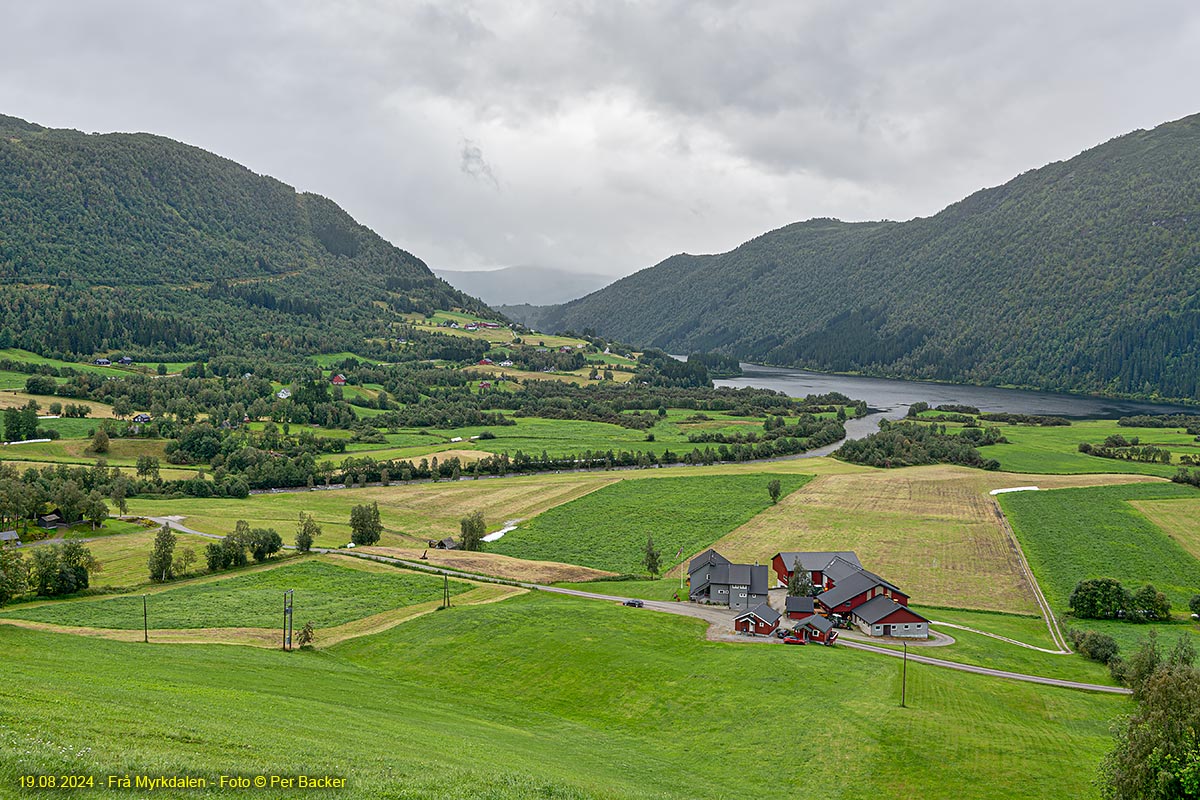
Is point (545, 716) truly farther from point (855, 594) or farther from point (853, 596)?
point (855, 594)

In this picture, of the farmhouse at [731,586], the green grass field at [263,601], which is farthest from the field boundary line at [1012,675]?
the green grass field at [263,601]

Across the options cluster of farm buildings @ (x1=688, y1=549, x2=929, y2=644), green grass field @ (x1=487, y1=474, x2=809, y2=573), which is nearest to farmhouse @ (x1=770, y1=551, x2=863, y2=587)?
cluster of farm buildings @ (x1=688, y1=549, x2=929, y2=644)

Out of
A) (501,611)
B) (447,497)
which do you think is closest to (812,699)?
(501,611)

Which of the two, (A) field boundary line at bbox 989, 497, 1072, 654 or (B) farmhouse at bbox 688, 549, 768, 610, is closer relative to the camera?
(A) field boundary line at bbox 989, 497, 1072, 654

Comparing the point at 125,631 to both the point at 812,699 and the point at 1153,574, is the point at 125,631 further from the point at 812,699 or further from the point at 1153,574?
the point at 1153,574

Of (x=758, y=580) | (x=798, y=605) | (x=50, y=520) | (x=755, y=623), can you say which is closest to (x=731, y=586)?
(x=758, y=580)

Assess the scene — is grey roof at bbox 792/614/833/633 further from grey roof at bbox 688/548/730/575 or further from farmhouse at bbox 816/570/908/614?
grey roof at bbox 688/548/730/575
